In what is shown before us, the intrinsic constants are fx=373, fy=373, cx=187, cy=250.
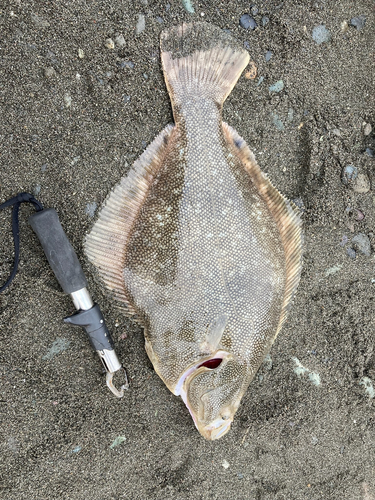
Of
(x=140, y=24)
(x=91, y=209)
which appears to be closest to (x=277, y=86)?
(x=140, y=24)

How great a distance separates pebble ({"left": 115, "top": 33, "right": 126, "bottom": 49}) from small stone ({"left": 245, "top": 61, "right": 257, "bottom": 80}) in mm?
829

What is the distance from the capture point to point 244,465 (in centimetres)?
267

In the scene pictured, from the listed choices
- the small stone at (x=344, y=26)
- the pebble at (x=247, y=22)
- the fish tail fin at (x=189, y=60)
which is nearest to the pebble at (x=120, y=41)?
the fish tail fin at (x=189, y=60)

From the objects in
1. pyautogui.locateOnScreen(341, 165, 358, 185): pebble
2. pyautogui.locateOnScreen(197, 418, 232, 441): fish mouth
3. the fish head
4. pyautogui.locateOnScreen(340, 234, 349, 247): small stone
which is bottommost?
pyautogui.locateOnScreen(197, 418, 232, 441): fish mouth

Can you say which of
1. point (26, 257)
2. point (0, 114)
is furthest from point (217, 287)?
point (0, 114)

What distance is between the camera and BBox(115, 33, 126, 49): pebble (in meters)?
2.34

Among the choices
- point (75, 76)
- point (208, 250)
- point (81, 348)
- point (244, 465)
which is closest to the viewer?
point (208, 250)

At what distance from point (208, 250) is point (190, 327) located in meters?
0.47

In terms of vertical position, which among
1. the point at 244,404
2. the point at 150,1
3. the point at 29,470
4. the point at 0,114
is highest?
the point at 150,1

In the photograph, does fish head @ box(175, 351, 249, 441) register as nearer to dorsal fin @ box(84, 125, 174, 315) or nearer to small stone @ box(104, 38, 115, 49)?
dorsal fin @ box(84, 125, 174, 315)

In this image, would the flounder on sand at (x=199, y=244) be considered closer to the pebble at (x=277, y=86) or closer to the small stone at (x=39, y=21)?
the pebble at (x=277, y=86)

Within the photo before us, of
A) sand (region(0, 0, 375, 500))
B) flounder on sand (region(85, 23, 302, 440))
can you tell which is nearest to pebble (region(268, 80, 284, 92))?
sand (region(0, 0, 375, 500))

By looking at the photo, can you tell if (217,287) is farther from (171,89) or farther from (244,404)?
(171,89)

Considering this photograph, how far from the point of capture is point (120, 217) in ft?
7.73
